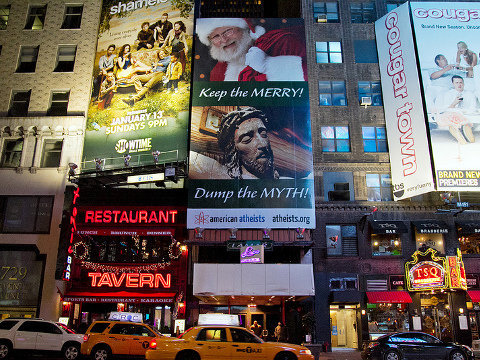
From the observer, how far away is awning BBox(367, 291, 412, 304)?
90.3ft

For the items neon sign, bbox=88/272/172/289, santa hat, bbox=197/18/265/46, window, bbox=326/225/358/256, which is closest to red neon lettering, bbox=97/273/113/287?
neon sign, bbox=88/272/172/289

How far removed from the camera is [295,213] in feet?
92.8

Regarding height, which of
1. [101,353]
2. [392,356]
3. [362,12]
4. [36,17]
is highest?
[36,17]

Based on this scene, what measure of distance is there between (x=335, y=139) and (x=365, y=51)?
7.81m

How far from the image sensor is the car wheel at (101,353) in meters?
17.9

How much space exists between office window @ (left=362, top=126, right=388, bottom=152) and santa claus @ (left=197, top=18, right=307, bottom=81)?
613 cm

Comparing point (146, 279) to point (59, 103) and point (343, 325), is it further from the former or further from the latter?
point (59, 103)

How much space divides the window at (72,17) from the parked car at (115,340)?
26.5 meters

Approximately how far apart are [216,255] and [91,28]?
20.9m

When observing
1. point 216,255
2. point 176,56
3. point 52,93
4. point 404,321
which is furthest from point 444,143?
point 52,93

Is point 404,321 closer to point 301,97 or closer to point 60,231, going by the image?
point 301,97

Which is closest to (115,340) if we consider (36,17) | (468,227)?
(468,227)

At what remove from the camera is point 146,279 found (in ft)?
96.2

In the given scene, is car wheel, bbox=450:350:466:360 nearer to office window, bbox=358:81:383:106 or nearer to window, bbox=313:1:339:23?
office window, bbox=358:81:383:106
